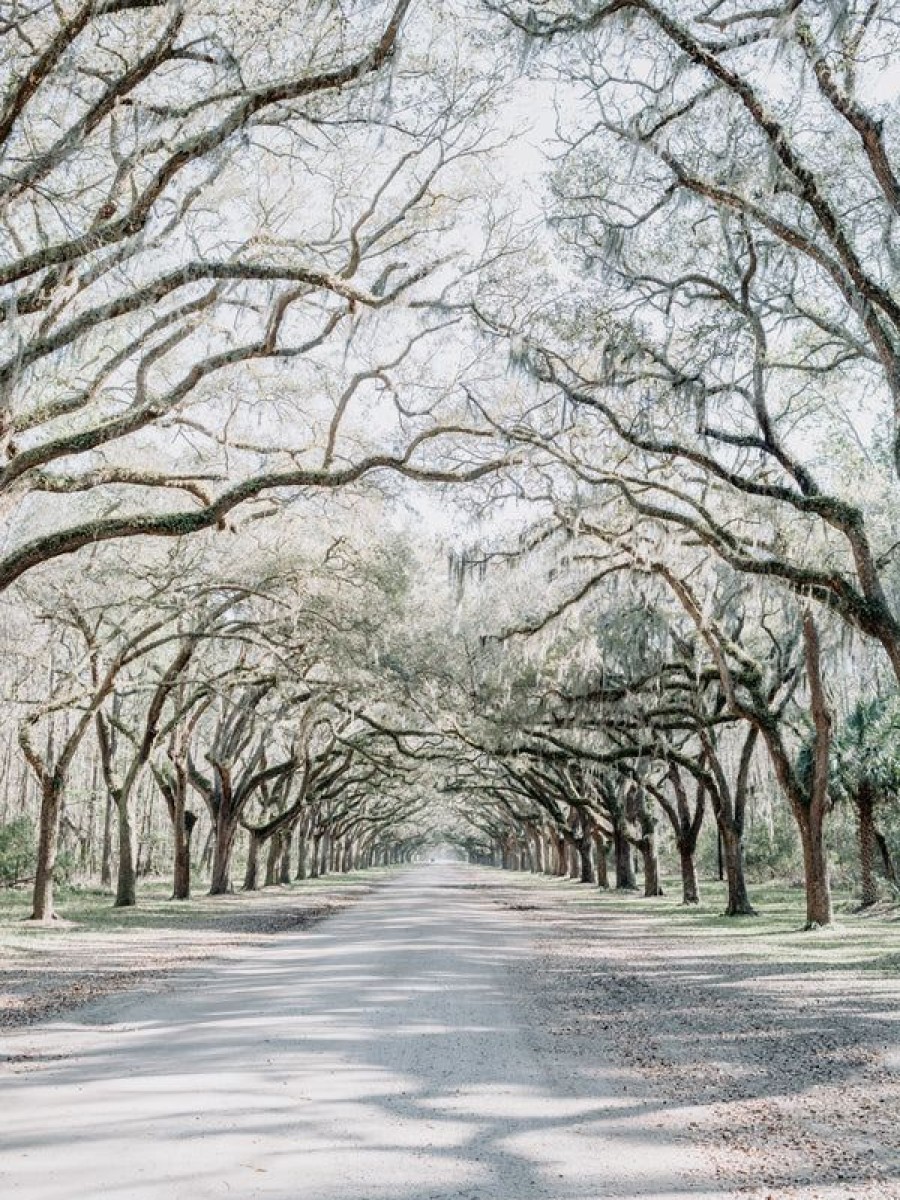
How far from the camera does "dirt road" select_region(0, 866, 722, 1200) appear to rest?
162 inches

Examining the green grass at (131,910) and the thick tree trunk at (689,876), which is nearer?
the green grass at (131,910)

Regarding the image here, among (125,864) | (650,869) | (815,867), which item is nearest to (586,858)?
(650,869)

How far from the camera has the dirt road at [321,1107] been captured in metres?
4.11

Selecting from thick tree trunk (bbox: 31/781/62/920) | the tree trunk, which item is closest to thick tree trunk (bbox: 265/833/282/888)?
thick tree trunk (bbox: 31/781/62/920)

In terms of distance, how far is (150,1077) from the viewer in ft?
19.2

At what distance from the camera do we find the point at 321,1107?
5.21 meters

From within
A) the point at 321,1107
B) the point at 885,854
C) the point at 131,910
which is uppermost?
the point at 885,854

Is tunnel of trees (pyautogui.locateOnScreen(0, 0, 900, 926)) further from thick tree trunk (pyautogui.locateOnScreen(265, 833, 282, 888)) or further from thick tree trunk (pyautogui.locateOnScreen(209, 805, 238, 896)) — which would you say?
thick tree trunk (pyautogui.locateOnScreen(265, 833, 282, 888))

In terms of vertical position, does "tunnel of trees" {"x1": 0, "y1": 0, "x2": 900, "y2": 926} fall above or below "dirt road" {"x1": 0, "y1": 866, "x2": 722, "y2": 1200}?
above

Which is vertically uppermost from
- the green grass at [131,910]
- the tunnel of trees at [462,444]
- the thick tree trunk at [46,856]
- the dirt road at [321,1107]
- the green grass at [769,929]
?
the tunnel of trees at [462,444]

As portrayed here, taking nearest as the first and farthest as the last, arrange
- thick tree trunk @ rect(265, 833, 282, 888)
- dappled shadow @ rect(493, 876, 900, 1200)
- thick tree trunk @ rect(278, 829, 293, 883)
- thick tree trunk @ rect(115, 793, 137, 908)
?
dappled shadow @ rect(493, 876, 900, 1200)
thick tree trunk @ rect(115, 793, 137, 908)
thick tree trunk @ rect(265, 833, 282, 888)
thick tree trunk @ rect(278, 829, 293, 883)

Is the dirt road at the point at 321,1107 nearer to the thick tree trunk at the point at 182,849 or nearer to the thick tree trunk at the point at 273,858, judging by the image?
the thick tree trunk at the point at 182,849

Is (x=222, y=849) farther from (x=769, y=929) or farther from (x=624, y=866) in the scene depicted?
(x=769, y=929)

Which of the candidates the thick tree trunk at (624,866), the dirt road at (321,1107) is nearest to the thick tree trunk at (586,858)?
the thick tree trunk at (624,866)
